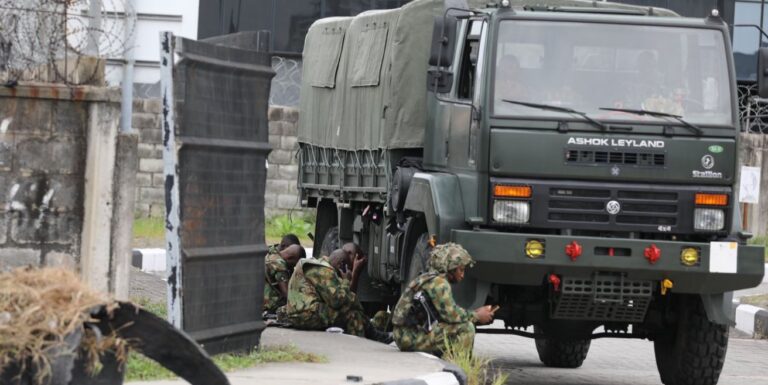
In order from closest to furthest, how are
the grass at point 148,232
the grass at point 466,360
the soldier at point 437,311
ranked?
1. the grass at point 466,360
2. the soldier at point 437,311
3. the grass at point 148,232

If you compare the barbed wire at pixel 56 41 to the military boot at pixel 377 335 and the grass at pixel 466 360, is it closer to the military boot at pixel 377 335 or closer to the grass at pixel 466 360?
the grass at pixel 466 360

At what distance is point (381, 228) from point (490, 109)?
9.23ft

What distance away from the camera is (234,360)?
1012 cm

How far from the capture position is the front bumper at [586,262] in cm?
1090

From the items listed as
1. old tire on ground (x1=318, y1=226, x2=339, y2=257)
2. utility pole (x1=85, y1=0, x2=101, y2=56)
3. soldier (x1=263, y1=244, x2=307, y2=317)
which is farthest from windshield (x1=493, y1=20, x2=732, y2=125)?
old tire on ground (x1=318, y1=226, x2=339, y2=257)

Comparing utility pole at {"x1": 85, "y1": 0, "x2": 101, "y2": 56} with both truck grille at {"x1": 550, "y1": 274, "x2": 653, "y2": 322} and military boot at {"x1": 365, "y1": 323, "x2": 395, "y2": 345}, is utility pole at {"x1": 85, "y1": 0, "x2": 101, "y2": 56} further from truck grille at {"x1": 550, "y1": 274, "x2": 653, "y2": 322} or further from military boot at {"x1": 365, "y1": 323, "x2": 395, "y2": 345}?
truck grille at {"x1": 550, "y1": 274, "x2": 653, "y2": 322}

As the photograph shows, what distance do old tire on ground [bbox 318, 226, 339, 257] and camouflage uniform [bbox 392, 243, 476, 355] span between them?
166 inches

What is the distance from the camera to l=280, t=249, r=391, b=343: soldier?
1228cm

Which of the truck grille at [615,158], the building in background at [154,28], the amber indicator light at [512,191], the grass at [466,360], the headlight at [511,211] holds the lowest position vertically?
the grass at [466,360]

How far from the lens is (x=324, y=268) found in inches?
483

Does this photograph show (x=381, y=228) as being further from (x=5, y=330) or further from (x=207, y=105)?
(x=5, y=330)

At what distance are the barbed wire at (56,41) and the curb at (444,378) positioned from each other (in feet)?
8.78

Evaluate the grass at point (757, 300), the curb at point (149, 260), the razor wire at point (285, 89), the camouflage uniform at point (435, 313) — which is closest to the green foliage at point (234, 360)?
the camouflage uniform at point (435, 313)

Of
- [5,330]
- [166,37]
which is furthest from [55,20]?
[5,330]
